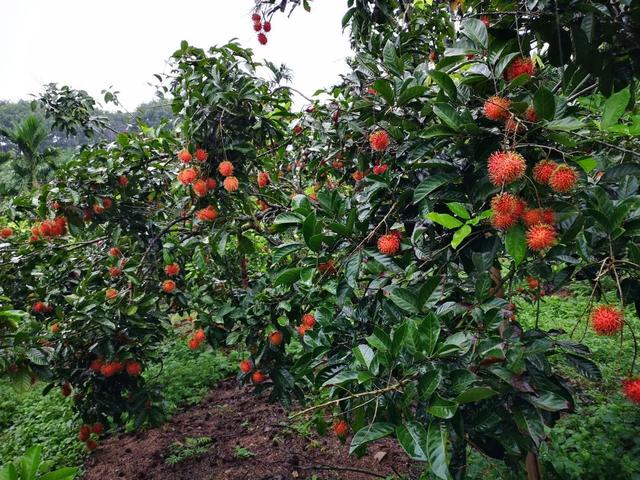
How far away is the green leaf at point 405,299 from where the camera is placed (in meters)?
1.08

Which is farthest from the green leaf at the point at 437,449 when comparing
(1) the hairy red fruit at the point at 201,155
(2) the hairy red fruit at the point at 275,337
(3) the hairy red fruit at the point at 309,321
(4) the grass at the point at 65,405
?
(4) the grass at the point at 65,405

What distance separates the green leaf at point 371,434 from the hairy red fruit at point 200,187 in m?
1.51

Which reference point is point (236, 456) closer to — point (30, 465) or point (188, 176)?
point (188, 176)

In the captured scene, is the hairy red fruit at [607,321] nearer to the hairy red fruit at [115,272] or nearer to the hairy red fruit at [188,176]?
the hairy red fruit at [188,176]

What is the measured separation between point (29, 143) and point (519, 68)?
12.6m

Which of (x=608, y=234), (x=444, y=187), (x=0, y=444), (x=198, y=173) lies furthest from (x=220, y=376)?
(x=608, y=234)

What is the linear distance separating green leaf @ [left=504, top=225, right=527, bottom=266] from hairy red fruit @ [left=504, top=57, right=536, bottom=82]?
401 mm

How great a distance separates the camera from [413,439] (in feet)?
2.94

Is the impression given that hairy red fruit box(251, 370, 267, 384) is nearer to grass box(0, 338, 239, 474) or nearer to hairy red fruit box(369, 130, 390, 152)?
grass box(0, 338, 239, 474)

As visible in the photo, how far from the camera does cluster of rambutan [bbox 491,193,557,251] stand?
0.92m

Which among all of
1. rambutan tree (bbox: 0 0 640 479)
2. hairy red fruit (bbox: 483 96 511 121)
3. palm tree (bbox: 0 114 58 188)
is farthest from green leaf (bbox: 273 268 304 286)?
palm tree (bbox: 0 114 58 188)

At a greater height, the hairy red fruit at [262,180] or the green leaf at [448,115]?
the hairy red fruit at [262,180]

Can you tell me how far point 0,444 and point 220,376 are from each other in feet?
5.92

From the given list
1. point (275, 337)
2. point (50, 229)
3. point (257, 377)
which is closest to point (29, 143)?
point (50, 229)
